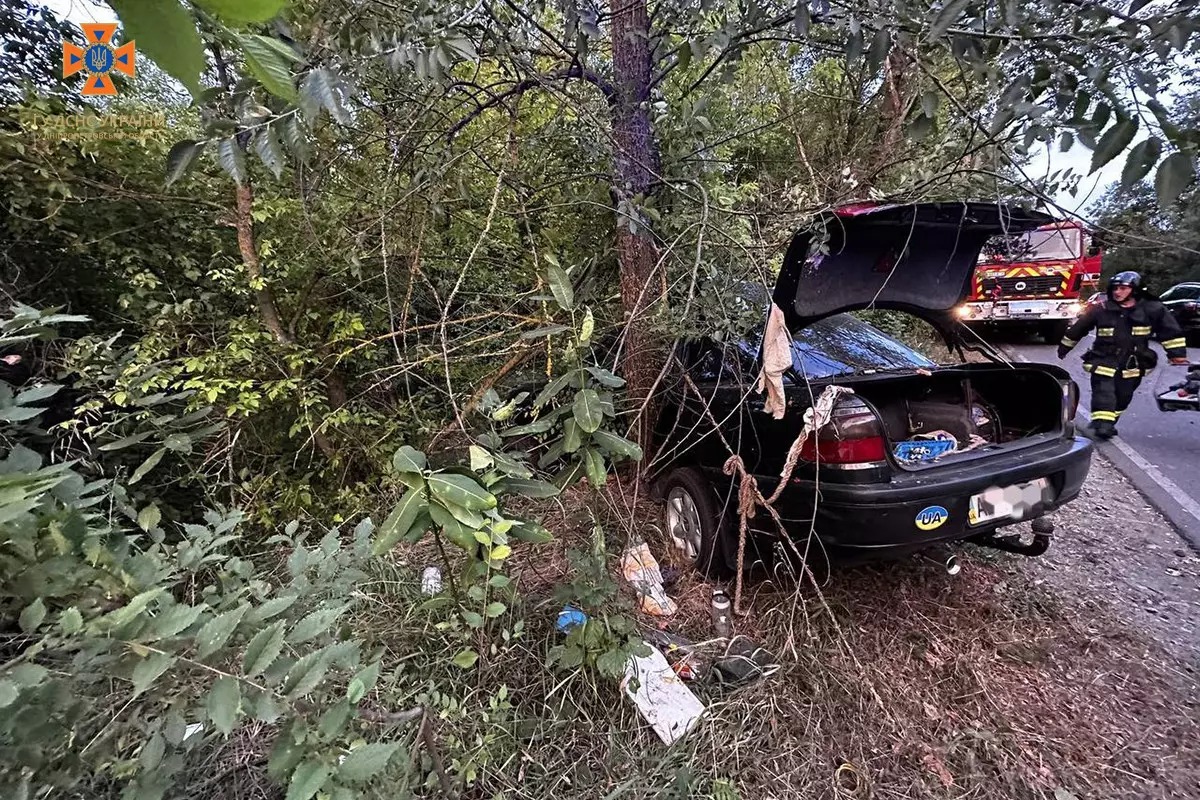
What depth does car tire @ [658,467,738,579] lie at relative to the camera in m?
2.66

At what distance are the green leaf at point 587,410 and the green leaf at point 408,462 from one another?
53 centimetres

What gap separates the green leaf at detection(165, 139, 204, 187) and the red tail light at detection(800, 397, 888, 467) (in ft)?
7.00

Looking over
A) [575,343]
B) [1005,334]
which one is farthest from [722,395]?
[1005,334]

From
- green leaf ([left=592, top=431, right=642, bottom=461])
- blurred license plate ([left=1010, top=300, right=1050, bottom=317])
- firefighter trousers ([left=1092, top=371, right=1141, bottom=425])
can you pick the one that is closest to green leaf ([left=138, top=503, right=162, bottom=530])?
green leaf ([left=592, top=431, right=642, bottom=461])

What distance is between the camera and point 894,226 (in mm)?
2488

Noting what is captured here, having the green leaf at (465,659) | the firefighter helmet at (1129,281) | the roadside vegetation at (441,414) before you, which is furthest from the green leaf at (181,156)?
the firefighter helmet at (1129,281)

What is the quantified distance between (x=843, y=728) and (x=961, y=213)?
224 cm

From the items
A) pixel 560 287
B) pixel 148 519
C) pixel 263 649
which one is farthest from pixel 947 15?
pixel 148 519

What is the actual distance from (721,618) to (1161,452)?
4.89 meters

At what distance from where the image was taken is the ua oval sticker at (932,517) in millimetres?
2092

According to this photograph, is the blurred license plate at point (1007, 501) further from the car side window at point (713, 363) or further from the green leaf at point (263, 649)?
the green leaf at point (263, 649)

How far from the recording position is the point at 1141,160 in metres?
1.05

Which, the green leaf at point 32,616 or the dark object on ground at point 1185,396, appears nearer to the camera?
the green leaf at point 32,616

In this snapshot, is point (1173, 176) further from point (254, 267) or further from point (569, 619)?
point (254, 267)
